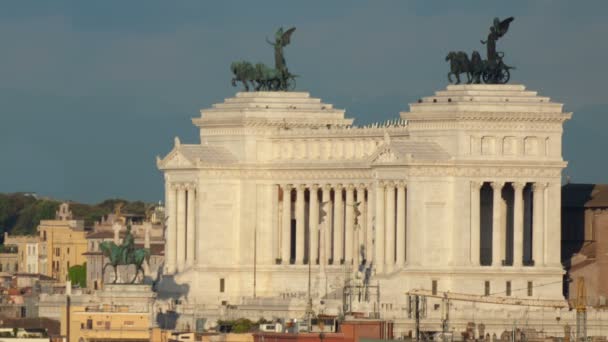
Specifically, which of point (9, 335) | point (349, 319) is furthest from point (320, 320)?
point (9, 335)

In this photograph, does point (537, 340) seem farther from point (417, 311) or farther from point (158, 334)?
point (158, 334)

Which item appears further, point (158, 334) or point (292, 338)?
point (158, 334)

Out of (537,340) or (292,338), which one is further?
(537,340)

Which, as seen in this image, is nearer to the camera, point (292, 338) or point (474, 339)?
point (292, 338)

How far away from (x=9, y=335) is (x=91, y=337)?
6.83 meters

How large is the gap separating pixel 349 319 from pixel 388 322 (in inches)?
111

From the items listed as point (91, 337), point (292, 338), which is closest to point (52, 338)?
point (91, 337)

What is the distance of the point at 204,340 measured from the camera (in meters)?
195

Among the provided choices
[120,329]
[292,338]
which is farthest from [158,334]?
[292,338]

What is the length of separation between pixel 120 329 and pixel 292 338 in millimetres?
17047

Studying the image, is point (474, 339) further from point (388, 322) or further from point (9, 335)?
point (9, 335)

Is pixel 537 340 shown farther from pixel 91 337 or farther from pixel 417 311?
pixel 91 337

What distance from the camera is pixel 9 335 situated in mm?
191000

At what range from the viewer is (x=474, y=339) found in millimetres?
199375
